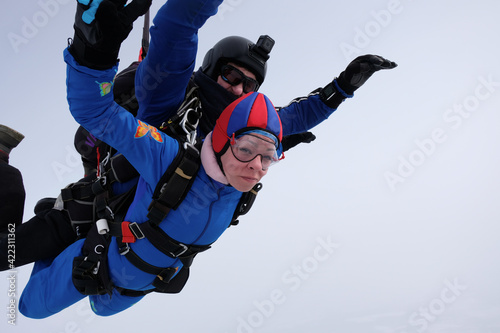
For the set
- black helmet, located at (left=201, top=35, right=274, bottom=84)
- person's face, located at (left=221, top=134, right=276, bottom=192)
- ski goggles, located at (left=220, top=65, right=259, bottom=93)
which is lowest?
person's face, located at (left=221, top=134, right=276, bottom=192)

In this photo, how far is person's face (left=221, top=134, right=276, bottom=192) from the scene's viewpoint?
203 centimetres

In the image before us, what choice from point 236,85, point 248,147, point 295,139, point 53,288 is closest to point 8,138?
point 53,288

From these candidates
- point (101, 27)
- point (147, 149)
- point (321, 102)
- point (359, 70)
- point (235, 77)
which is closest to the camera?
point (101, 27)

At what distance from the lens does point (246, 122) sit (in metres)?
2.04

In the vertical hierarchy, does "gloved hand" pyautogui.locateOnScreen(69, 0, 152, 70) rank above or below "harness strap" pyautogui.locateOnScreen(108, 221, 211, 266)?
above

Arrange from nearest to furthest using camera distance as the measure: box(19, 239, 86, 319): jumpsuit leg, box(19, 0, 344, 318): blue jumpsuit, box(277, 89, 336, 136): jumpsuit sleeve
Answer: box(19, 0, 344, 318): blue jumpsuit, box(19, 239, 86, 319): jumpsuit leg, box(277, 89, 336, 136): jumpsuit sleeve

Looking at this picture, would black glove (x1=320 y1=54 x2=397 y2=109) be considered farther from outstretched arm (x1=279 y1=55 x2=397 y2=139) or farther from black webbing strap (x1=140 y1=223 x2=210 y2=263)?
black webbing strap (x1=140 y1=223 x2=210 y2=263)

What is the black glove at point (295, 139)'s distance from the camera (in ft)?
9.62

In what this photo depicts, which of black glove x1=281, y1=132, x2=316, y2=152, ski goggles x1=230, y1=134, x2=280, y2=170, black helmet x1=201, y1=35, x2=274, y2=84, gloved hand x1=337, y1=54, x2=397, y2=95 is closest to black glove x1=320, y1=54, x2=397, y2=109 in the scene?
gloved hand x1=337, y1=54, x2=397, y2=95

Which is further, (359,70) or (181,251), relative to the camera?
(359,70)

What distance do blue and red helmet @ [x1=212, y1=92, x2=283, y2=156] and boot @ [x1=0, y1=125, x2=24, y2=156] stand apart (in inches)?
46.8

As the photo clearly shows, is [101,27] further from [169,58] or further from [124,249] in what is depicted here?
[124,249]

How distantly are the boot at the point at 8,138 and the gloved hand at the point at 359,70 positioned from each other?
75.3 inches

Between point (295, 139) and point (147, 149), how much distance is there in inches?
48.7
